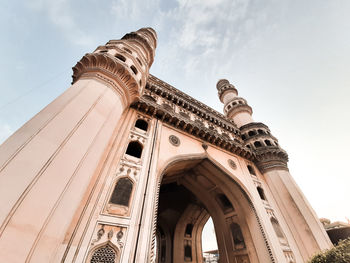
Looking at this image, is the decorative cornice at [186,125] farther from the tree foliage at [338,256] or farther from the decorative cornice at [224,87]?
the decorative cornice at [224,87]

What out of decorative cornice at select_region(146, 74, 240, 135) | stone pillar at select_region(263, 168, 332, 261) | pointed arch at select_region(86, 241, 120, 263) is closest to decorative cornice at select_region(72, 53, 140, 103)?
decorative cornice at select_region(146, 74, 240, 135)

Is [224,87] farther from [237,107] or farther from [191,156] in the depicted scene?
[191,156]

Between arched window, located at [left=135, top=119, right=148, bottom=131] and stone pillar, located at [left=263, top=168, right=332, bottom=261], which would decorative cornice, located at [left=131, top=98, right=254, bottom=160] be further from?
stone pillar, located at [left=263, top=168, right=332, bottom=261]

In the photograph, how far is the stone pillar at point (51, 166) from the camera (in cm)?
315

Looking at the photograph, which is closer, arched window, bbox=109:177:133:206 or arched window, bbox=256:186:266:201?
arched window, bbox=109:177:133:206

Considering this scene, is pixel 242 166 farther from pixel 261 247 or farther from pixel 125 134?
pixel 125 134

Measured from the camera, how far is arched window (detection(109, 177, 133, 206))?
5.53 metres

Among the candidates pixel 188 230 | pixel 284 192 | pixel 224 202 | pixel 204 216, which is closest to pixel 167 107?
pixel 224 202

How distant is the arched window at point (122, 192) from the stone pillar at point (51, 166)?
3.75ft

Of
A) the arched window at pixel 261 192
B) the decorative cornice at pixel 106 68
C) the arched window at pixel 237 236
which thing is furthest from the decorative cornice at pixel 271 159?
the decorative cornice at pixel 106 68

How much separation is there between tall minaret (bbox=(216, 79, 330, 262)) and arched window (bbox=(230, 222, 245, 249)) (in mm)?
1786

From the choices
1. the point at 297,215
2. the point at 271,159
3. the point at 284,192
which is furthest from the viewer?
the point at 271,159

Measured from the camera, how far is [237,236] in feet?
31.4

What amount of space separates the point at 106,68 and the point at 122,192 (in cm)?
565
